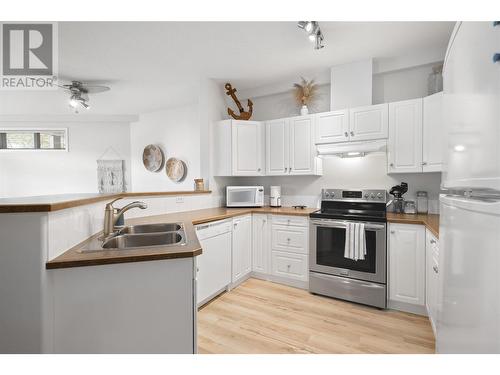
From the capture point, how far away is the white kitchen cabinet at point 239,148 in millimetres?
3361

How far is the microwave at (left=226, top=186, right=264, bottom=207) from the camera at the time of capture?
3406 mm

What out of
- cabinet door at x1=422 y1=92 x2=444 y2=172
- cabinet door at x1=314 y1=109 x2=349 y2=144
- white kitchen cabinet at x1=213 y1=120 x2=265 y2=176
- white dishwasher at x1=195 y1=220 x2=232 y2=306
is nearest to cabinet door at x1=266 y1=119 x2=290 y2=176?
white kitchen cabinet at x1=213 y1=120 x2=265 y2=176

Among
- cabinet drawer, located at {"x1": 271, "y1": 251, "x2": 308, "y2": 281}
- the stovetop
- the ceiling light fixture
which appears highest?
the ceiling light fixture

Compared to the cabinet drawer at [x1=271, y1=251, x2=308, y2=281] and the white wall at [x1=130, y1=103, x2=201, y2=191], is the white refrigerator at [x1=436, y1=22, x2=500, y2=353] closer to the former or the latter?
the cabinet drawer at [x1=271, y1=251, x2=308, y2=281]

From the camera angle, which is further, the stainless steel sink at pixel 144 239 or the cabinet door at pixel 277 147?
the cabinet door at pixel 277 147

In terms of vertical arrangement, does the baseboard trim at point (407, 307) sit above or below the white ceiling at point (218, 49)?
below

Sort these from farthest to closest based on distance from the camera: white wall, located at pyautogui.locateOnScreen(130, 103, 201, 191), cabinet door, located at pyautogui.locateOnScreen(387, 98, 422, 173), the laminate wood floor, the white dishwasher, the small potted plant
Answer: white wall, located at pyautogui.locateOnScreen(130, 103, 201, 191) → the small potted plant → cabinet door, located at pyautogui.locateOnScreen(387, 98, 422, 173) → the white dishwasher → the laminate wood floor

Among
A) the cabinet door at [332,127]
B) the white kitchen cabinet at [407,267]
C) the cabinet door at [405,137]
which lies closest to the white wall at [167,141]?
the cabinet door at [332,127]

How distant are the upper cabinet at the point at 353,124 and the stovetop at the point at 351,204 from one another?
664mm

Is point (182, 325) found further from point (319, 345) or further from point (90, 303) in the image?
point (319, 345)

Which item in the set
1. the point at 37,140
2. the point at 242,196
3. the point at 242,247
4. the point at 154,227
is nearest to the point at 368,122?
the point at 242,196

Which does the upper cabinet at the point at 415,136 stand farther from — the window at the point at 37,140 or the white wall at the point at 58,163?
the window at the point at 37,140

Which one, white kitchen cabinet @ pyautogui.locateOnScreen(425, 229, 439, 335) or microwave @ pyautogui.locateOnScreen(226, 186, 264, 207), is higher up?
microwave @ pyautogui.locateOnScreen(226, 186, 264, 207)

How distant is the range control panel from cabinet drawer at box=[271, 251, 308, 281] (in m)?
0.90
